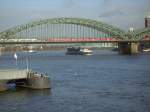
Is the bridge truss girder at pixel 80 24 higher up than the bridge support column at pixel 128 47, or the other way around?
the bridge truss girder at pixel 80 24

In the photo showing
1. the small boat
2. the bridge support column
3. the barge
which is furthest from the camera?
the small boat

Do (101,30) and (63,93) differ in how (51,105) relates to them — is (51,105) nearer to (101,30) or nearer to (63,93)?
(63,93)

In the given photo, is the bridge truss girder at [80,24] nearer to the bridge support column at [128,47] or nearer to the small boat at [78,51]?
the bridge support column at [128,47]

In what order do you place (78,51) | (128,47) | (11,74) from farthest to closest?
1. (78,51)
2. (128,47)
3. (11,74)

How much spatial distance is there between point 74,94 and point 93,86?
6.74 m

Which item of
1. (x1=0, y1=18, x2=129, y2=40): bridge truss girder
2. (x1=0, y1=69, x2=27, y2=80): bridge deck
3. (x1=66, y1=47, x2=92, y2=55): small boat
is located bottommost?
(x1=66, y1=47, x2=92, y2=55): small boat

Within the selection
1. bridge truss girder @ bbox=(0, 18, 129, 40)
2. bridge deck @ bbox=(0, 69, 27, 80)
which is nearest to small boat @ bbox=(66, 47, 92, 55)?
bridge truss girder @ bbox=(0, 18, 129, 40)

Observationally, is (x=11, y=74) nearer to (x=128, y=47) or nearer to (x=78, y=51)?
(x=128, y=47)

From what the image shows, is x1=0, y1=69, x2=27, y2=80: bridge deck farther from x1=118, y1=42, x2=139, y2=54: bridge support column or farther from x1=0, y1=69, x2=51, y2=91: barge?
x1=118, y1=42, x2=139, y2=54: bridge support column

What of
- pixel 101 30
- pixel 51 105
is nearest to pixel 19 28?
pixel 101 30

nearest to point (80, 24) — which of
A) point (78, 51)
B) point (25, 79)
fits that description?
point (78, 51)

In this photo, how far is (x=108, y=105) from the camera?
34.9 meters

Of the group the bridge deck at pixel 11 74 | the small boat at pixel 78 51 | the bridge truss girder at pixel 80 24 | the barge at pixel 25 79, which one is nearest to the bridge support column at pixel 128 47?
the bridge truss girder at pixel 80 24

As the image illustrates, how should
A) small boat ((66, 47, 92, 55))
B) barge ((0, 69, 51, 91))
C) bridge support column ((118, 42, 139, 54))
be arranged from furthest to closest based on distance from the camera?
small boat ((66, 47, 92, 55)) → bridge support column ((118, 42, 139, 54)) → barge ((0, 69, 51, 91))
